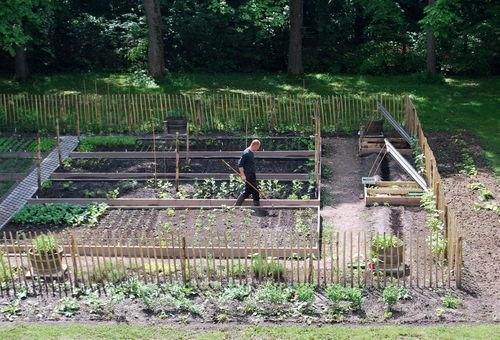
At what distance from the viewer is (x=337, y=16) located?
1287 inches

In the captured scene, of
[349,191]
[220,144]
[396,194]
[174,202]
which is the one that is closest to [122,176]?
[174,202]

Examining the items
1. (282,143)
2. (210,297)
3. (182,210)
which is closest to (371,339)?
(210,297)

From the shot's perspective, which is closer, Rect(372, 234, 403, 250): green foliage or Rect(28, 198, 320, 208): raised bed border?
Rect(372, 234, 403, 250): green foliage

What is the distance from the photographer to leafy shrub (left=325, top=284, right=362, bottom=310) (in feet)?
44.2

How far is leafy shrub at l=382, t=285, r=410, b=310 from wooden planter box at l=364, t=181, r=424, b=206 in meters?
4.65

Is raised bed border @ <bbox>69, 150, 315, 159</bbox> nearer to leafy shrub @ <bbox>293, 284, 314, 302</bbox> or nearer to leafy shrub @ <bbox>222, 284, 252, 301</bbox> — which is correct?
leafy shrub @ <bbox>222, 284, 252, 301</bbox>

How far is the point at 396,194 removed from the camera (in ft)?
61.2

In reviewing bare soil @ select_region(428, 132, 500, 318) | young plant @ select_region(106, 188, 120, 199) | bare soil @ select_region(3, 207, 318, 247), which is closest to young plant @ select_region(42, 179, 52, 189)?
young plant @ select_region(106, 188, 120, 199)

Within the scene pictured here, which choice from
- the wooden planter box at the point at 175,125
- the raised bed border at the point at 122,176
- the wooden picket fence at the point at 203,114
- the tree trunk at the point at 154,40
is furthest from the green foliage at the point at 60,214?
the tree trunk at the point at 154,40

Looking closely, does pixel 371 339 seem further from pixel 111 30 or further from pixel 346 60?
pixel 111 30

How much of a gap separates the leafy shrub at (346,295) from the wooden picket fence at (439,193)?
73.5 inches

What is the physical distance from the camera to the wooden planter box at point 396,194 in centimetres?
1820

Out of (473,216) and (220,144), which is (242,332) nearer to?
(473,216)

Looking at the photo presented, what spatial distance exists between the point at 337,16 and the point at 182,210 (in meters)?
16.9
